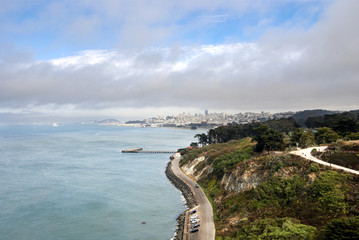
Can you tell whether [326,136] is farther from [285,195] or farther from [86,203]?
[86,203]

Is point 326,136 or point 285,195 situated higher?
point 326,136

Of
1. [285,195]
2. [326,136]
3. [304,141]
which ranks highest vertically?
[326,136]

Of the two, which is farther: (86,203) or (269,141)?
(86,203)

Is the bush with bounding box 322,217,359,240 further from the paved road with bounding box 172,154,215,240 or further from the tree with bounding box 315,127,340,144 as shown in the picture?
the tree with bounding box 315,127,340,144

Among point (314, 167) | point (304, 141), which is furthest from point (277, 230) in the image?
point (304, 141)

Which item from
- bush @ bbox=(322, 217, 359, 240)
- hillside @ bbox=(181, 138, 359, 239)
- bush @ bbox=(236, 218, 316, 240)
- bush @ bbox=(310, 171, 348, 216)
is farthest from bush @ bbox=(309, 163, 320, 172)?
bush @ bbox=(322, 217, 359, 240)

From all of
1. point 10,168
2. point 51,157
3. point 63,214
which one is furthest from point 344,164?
point 51,157
